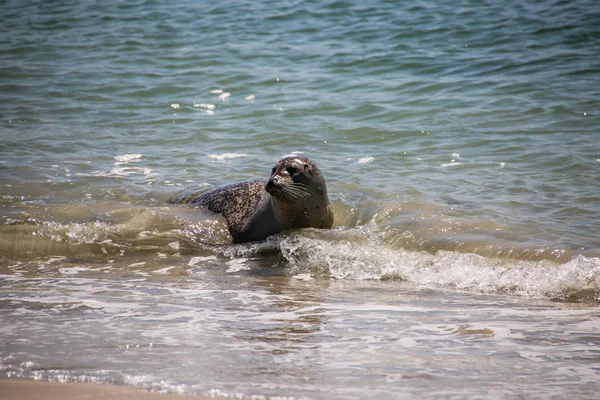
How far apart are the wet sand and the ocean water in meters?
0.09

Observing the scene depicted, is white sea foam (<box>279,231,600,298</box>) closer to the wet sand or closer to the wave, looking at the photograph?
the wave

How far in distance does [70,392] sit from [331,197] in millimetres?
4962

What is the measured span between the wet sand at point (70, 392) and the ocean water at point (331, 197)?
0.09 metres

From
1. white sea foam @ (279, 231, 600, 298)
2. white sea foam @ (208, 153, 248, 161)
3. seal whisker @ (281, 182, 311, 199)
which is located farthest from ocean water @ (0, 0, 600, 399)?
seal whisker @ (281, 182, 311, 199)

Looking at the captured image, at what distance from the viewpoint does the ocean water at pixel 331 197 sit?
3455 mm

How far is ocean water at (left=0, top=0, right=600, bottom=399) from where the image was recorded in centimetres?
346

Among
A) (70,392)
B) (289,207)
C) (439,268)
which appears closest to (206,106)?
(289,207)

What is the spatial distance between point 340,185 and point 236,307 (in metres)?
3.75

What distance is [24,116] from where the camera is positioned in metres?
11.4

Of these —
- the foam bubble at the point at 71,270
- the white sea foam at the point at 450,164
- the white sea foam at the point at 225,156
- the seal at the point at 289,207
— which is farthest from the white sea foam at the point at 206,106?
the foam bubble at the point at 71,270

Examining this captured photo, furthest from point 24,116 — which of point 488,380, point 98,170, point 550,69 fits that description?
point 488,380

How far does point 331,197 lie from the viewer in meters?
7.65

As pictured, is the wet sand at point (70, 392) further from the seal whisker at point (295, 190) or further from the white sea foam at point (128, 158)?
the white sea foam at point (128, 158)

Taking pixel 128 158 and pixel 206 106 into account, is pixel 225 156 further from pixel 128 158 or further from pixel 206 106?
pixel 206 106
